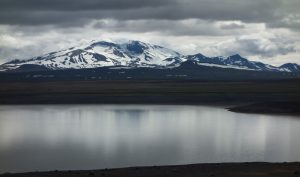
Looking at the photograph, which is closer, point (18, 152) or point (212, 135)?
point (18, 152)

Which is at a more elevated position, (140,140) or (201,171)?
(201,171)

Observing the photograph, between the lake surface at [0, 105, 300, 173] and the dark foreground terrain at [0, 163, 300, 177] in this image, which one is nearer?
the dark foreground terrain at [0, 163, 300, 177]

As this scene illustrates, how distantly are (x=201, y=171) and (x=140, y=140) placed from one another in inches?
627

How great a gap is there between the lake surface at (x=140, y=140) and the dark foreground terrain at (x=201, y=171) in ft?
11.2

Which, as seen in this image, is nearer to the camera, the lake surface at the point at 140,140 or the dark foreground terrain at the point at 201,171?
the dark foreground terrain at the point at 201,171

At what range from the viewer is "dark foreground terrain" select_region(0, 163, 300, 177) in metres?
28.6

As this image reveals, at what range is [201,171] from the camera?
97.8ft

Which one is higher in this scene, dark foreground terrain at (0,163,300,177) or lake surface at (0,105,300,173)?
dark foreground terrain at (0,163,300,177)

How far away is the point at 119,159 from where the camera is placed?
35969 mm

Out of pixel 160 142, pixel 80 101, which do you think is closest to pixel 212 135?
pixel 160 142

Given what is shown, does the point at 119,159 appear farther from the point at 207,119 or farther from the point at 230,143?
the point at 207,119

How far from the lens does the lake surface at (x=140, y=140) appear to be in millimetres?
35906

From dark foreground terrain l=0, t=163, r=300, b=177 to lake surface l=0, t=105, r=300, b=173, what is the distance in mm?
3424

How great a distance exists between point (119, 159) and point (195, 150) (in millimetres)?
6379
